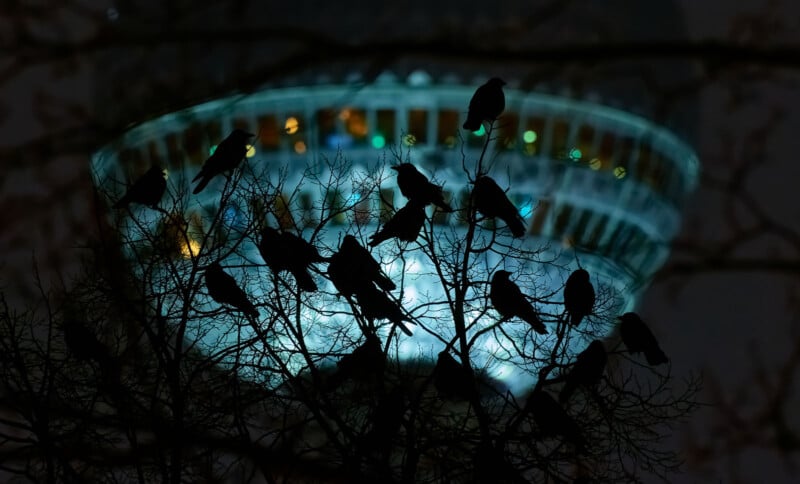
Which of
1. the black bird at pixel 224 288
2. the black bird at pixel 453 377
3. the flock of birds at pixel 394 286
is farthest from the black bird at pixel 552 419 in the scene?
the black bird at pixel 224 288

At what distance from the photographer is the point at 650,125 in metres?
24.2

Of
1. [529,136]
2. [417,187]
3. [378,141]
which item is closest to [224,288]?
[417,187]

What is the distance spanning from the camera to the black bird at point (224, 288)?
7.04 meters

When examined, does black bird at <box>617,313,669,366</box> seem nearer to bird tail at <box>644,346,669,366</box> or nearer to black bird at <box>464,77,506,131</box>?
bird tail at <box>644,346,669,366</box>

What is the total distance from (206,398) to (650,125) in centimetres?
1790

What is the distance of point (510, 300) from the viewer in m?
7.11

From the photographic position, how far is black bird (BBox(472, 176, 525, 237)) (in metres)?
7.07

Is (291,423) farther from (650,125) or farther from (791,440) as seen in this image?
(650,125)

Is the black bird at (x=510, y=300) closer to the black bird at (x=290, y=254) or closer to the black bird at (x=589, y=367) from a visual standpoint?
the black bird at (x=589, y=367)

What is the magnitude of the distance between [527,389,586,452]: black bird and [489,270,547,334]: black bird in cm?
37

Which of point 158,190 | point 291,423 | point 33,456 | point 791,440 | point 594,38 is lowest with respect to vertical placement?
point 33,456

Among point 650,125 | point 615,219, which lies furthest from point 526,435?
point 615,219

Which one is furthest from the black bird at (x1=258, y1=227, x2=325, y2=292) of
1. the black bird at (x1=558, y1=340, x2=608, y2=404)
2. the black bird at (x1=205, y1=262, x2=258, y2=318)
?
the black bird at (x1=558, y1=340, x2=608, y2=404)

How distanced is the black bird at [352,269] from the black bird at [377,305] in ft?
0.09
